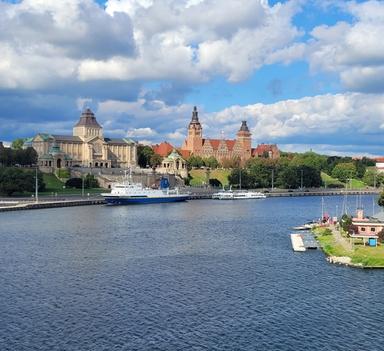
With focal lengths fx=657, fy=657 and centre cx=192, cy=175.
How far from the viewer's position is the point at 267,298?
41875 millimetres

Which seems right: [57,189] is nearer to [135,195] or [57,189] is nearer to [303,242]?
[135,195]

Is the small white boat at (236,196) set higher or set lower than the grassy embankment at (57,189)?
lower

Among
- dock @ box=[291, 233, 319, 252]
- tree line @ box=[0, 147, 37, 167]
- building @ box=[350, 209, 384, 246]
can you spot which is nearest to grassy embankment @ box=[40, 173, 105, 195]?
tree line @ box=[0, 147, 37, 167]

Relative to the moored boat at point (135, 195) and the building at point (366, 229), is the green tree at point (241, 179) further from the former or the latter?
the building at point (366, 229)

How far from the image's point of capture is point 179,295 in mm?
42531

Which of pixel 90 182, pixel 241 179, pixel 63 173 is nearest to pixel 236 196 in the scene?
pixel 241 179

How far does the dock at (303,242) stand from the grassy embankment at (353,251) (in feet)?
2.69

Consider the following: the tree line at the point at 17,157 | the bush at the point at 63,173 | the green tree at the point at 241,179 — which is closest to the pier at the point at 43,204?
the bush at the point at 63,173

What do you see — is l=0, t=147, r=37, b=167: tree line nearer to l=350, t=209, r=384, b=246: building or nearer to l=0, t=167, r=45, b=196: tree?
l=0, t=167, r=45, b=196: tree

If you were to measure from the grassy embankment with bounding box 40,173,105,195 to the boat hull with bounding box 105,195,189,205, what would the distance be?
18.1m

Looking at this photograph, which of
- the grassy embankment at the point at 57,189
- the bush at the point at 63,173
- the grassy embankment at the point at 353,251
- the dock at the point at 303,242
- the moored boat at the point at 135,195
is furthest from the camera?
the bush at the point at 63,173

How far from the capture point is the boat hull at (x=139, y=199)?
128m

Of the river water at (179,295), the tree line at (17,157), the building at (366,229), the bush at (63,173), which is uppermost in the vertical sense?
the tree line at (17,157)

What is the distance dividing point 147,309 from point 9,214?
2525 inches
